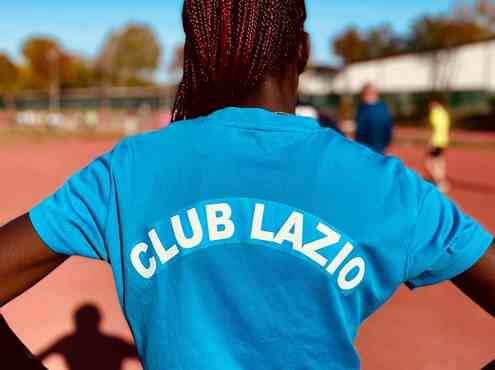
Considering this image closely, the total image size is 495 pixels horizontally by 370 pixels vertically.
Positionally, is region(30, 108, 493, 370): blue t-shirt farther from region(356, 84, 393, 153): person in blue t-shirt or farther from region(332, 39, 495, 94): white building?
region(332, 39, 495, 94): white building

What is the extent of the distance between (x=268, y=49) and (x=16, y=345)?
72cm

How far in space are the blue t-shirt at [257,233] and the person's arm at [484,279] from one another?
15 mm

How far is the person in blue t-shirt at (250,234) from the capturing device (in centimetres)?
93

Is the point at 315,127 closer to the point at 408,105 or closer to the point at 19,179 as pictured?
the point at 19,179

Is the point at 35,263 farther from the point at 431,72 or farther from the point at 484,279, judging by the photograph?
the point at 431,72

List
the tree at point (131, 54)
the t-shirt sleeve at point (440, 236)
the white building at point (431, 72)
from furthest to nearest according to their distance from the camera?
the tree at point (131, 54), the white building at point (431, 72), the t-shirt sleeve at point (440, 236)

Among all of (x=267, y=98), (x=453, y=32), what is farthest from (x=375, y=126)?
(x=453, y=32)

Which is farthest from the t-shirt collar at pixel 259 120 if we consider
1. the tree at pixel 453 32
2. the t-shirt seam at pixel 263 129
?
the tree at pixel 453 32

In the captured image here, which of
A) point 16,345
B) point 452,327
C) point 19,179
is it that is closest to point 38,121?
point 19,179

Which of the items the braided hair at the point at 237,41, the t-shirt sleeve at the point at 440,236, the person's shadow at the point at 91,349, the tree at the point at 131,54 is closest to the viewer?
the t-shirt sleeve at the point at 440,236

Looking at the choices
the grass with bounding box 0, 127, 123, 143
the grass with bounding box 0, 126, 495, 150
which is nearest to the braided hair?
the grass with bounding box 0, 126, 495, 150

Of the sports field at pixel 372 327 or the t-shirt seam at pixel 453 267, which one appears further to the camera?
the sports field at pixel 372 327

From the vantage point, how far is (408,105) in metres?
41.3

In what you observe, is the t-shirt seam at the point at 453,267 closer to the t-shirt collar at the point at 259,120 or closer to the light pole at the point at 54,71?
the t-shirt collar at the point at 259,120
